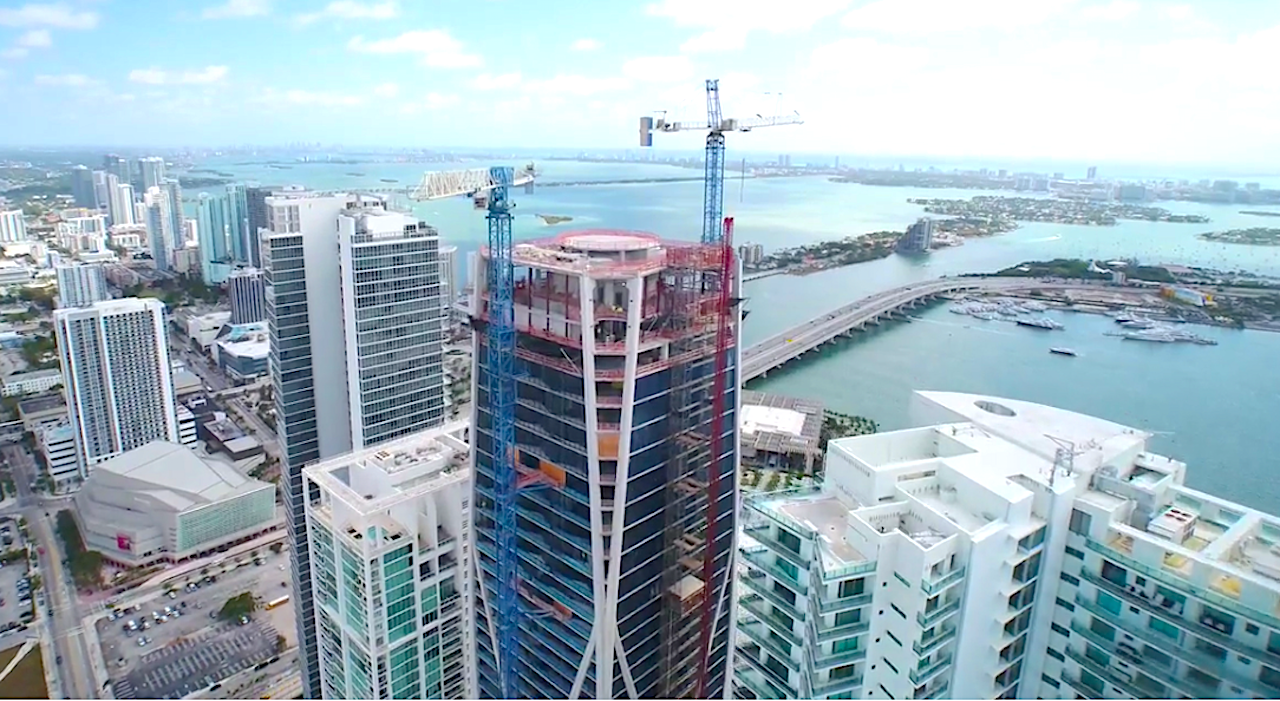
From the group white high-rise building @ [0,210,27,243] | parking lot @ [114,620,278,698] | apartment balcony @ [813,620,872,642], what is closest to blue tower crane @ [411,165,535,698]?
apartment balcony @ [813,620,872,642]

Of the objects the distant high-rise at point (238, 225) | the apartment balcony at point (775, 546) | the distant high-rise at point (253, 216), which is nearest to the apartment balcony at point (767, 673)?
the apartment balcony at point (775, 546)

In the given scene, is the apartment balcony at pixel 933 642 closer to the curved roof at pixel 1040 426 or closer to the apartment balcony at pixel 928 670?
the apartment balcony at pixel 928 670

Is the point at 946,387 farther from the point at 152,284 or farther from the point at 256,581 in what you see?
the point at 152,284

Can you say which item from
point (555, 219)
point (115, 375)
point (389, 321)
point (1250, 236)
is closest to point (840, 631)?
point (389, 321)

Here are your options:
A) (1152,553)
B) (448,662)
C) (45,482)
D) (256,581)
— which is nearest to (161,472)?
(256,581)

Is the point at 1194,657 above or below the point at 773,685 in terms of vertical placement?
above

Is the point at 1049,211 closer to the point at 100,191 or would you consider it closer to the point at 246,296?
the point at 246,296

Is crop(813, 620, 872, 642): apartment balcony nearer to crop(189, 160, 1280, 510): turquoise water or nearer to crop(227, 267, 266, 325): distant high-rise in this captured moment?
crop(189, 160, 1280, 510): turquoise water
